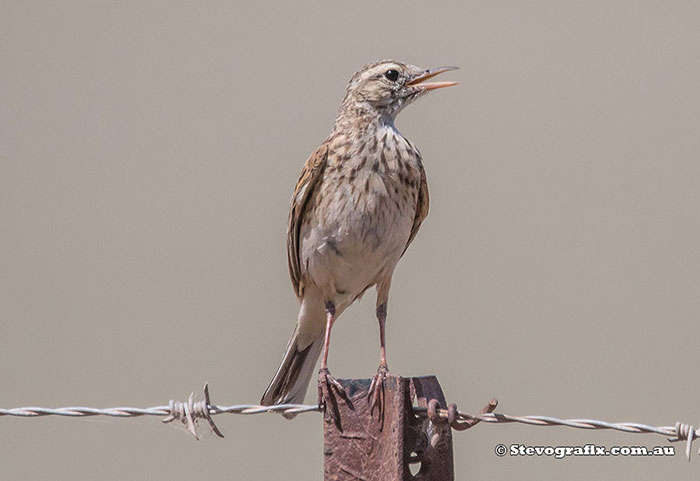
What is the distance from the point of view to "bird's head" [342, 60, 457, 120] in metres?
5.59

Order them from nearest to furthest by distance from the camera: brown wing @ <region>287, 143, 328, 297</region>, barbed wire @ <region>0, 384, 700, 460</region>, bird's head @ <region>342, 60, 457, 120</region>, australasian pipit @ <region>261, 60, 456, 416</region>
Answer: barbed wire @ <region>0, 384, 700, 460</region> → australasian pipit @ <region>261, 60, 456, 416</region> → brown wing @ <region>287, 143, 328, 297</region> → bird's head @ <region>342, 60, 457, 120</region>

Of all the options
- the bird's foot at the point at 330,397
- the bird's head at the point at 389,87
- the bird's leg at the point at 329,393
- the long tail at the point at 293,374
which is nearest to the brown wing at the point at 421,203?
the bird's head at the point at 389,87

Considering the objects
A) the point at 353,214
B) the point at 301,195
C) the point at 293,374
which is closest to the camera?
the point at 353,214

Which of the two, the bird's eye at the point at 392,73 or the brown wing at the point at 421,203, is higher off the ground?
the bird's eye at the point at 392,73

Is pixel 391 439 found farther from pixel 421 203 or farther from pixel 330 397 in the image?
pixel 421 203

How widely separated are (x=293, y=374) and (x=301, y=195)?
996 mm

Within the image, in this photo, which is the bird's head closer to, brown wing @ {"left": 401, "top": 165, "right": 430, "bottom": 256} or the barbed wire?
brown wing @ {"left": 401, "top": 165, "right": 430, "bottom": 256}

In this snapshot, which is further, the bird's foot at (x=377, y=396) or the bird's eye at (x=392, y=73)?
the bird's eye at (x=392, y=73)

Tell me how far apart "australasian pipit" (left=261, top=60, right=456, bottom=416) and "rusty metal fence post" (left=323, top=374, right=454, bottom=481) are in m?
1.29

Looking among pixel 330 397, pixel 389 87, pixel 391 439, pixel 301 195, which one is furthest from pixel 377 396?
pixel 389 87

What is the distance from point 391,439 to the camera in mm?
3359

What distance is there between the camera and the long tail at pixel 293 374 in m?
5.19

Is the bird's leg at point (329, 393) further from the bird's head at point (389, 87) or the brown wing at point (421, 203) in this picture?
the bird's head at point (389, 87)

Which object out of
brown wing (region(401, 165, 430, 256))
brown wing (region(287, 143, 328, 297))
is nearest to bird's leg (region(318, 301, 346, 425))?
A: brown wing (region(287, 143, 328, 297))
